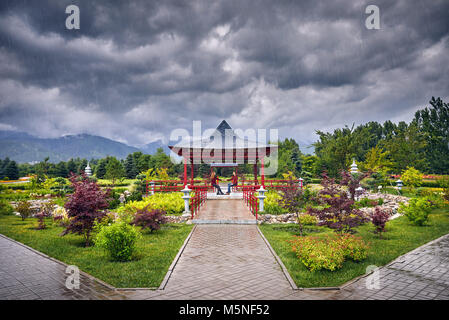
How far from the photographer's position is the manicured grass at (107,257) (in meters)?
6.41

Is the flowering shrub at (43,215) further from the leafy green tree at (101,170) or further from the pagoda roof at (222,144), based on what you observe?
the leafy green tree at (101,170)

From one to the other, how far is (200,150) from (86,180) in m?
10.1

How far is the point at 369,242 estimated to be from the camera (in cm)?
943

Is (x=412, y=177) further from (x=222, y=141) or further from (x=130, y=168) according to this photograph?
(x=130, y=168)

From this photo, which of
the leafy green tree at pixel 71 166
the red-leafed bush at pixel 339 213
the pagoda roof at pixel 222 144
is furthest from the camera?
the leafy green tree at pixel 71 166

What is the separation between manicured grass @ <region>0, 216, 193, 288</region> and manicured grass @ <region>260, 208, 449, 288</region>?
314 cm

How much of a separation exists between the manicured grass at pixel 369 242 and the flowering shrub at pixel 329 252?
0.14 m

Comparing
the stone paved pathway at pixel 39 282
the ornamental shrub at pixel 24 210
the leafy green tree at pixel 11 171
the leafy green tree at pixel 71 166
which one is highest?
the leafy green tree at pixel 71 166

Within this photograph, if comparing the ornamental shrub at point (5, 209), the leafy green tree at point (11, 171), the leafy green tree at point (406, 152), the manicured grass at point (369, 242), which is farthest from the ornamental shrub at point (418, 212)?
the leafy green tree at point (11, 171)
